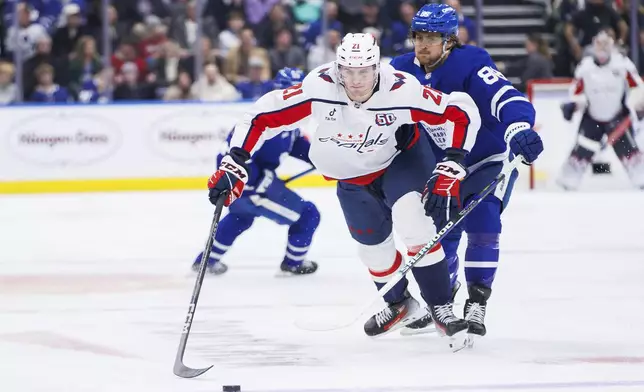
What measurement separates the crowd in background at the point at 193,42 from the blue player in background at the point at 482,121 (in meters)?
5.08

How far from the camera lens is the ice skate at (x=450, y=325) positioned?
3.60 m

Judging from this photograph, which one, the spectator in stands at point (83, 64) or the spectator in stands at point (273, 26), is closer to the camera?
the spectator in stands at point (83, 64)

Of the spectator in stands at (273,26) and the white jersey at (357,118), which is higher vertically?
the white jersey at (357,118)

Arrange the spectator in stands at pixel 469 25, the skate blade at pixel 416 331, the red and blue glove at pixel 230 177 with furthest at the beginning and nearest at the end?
the spectator in stands at pixel 469 25 < the skate blade at pixel 416 331 < the red and blue glove at pixel 230 177

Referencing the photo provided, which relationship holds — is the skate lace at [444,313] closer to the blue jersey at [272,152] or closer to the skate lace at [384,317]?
A: the skate lace at [384,317]

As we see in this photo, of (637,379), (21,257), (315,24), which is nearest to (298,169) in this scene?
(315,24)

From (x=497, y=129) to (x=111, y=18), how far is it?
18.7 ft

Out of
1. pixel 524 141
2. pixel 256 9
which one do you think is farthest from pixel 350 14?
pixel 524 141

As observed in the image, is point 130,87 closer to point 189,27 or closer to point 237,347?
point 189,27

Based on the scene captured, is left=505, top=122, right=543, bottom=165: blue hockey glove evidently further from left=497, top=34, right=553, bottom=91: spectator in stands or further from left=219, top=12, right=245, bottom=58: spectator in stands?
left=219, top=12, right=245, bottom=58: spectator in stands

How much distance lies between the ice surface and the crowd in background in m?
1.86

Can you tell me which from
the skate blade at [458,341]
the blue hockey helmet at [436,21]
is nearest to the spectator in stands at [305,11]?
the blue hockey helmet at [436,21]

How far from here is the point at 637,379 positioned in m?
3.18

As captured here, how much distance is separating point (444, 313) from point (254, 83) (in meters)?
5.60
